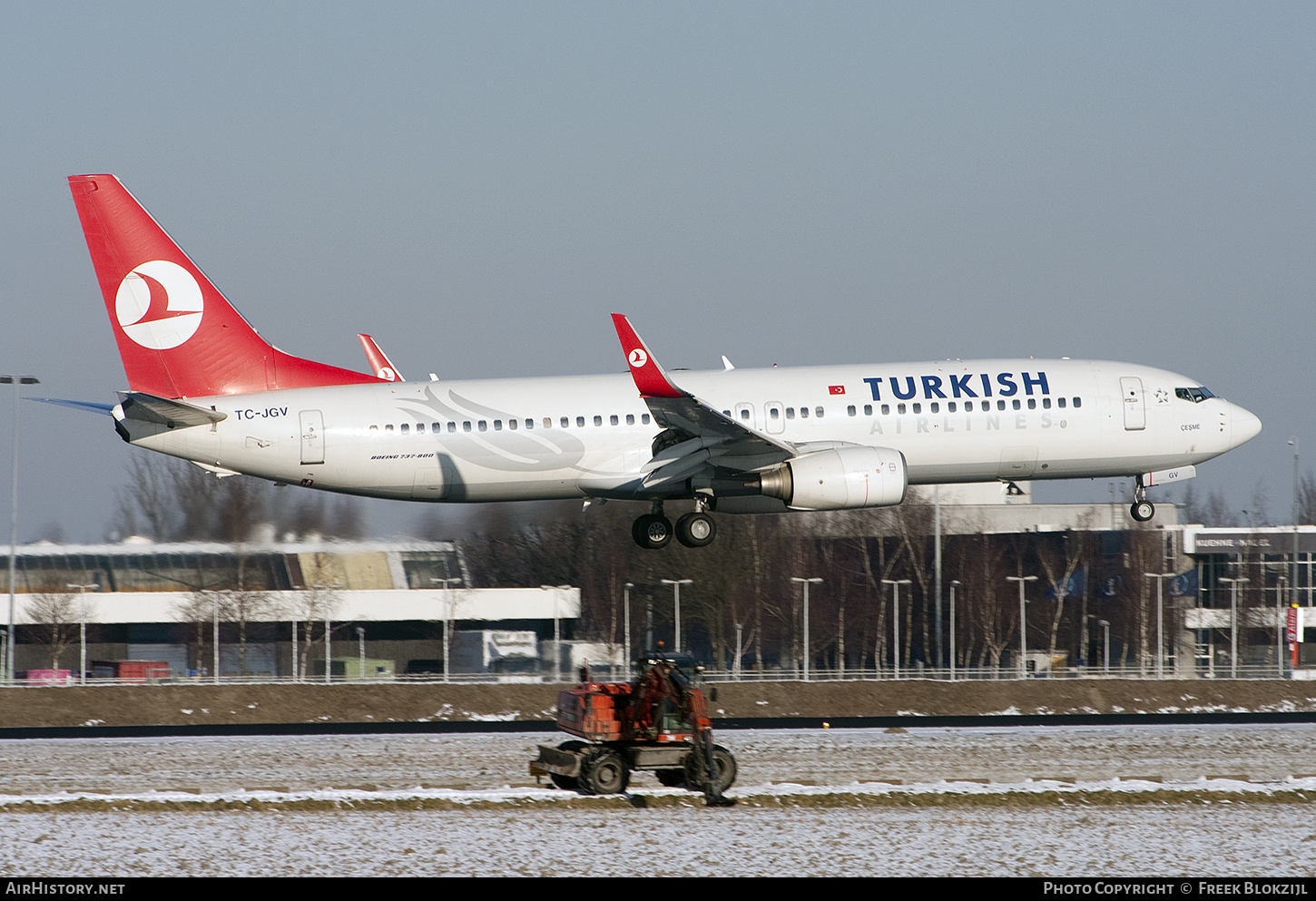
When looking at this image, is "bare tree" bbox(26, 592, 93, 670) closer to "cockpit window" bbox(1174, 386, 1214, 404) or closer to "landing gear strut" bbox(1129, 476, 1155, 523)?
"landing gear strut" bbox(1129, 476, 1155, 523)

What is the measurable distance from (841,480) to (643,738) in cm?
986

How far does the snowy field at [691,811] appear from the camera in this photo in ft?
62.4

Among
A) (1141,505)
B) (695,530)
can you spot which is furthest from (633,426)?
(1141,505)

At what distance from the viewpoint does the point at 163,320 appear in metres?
33.4

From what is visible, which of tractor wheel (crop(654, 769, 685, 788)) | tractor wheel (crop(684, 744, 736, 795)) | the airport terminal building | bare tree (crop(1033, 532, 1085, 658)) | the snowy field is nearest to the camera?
the snowy field

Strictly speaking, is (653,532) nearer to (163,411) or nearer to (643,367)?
(643,367)

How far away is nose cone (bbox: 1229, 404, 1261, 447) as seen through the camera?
3672 cm

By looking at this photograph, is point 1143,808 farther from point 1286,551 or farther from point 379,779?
point 1286,551

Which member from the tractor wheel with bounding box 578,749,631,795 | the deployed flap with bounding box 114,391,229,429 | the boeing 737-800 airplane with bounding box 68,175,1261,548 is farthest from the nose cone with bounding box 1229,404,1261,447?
the deployed flap with bounding box 114,391,229,429

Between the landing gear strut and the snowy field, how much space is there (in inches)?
218

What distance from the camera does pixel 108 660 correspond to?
66.8 m
